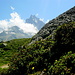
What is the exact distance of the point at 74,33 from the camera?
17.9 meters

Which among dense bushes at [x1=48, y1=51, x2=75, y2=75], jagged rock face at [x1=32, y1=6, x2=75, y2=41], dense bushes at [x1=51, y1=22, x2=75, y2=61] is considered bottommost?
dense bushes at [x1=48, y1=51, x2=75, y2=75]

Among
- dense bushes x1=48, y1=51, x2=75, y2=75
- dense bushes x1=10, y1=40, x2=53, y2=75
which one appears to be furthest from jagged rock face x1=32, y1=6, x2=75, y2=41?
dense bushes x1=48, y1=51, x2=75, y2=75

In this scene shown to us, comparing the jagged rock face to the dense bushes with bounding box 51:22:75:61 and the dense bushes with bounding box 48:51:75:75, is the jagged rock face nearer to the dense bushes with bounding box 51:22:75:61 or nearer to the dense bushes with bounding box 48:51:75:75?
the dense bushes with bounding box 51:22:75:61

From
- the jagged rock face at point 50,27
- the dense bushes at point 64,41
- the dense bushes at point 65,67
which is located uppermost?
the jagged rock face at point 50,27

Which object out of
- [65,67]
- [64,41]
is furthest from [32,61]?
[65,67]

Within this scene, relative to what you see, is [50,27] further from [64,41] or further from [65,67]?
[65,67]

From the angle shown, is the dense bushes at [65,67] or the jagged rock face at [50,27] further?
the jagged rock face at [50,27]

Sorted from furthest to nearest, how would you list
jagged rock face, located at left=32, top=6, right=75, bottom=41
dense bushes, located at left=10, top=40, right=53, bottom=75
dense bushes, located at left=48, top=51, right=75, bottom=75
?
jagged rock face, located at left=32, top=6, right=75, bottom=41, dense bushes, located at left=10, top=40, right=53, bottom=75, dense bushes, located at left=48, top=51, right=75, bottom=75

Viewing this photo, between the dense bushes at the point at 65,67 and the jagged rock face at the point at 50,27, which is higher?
the jagged rock face at the point at 50,27

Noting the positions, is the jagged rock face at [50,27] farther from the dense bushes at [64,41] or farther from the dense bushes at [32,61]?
the dense bushes at [64,41]

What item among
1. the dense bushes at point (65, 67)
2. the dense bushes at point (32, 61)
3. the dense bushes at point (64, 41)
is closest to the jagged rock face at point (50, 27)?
the dense bushes at point (32, 61)

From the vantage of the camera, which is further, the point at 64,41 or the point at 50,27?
the point at 50,27


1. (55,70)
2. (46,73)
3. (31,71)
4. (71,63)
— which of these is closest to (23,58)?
(31,71)

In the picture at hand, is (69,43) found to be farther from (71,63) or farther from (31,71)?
(31,71)
